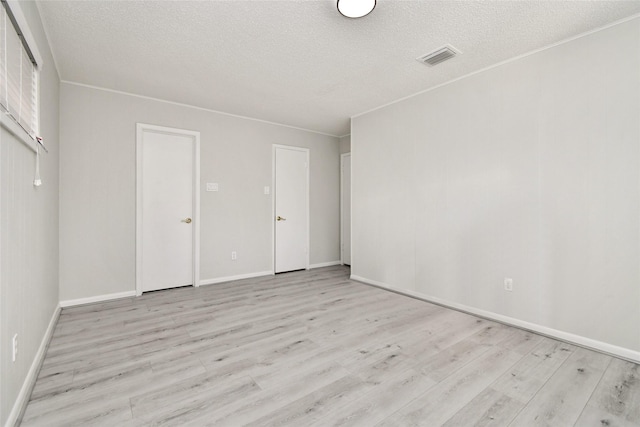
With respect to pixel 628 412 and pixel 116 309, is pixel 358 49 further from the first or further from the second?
pixel 116 309

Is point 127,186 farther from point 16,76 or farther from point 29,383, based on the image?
point 29,383

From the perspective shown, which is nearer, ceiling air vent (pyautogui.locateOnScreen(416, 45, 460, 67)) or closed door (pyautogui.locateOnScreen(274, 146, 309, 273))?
ceiling air vent (pyautogui.locateOnScreen(416, 45, 460, 67))

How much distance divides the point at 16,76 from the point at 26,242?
38.9 inches

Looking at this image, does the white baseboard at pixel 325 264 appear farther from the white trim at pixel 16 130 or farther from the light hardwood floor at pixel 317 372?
the white trim at pixel 16 130

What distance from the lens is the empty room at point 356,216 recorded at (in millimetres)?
1762

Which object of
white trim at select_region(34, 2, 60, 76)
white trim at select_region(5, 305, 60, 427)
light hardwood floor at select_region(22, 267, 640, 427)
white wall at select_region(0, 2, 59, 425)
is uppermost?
white trim at select_region(34, 2, 60, 76)

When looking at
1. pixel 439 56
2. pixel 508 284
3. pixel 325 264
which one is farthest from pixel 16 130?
pixel 325 264

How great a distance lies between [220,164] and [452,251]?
3339mm

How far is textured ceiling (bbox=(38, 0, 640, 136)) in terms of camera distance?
213cm

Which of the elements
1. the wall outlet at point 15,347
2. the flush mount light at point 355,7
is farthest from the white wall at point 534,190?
the wall outlet at point 15,347

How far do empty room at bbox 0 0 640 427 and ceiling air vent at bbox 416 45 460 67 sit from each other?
0.02 m

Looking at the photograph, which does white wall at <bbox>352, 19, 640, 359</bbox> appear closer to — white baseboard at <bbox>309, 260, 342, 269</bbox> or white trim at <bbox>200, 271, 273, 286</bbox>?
white baseboard at <bbox>309, 260, 342, 269</bbox>

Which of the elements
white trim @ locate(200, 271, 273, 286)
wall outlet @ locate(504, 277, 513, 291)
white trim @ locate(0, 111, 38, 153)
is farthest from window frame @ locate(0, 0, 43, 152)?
wall outlet @ locate(504, 277, 513, 291)

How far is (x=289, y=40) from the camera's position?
8.23ft
